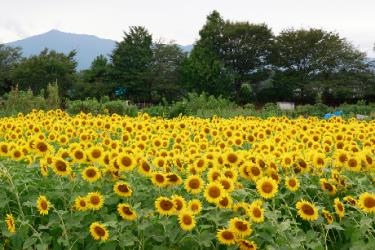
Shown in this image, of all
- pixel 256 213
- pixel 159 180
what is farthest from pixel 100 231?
pixel 256 213

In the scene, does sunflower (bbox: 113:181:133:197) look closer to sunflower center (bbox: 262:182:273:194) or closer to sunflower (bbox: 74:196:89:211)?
sunflower (bbox: 74:196:89:211)

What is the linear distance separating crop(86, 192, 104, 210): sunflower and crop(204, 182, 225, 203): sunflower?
0.68 metres

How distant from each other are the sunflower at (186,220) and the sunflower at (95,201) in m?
0.57

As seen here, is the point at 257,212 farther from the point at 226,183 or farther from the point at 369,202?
the point at 369,202

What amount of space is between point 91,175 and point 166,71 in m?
46.0

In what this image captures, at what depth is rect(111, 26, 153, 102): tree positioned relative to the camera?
47.8 m

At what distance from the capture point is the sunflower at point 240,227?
10.2 ft

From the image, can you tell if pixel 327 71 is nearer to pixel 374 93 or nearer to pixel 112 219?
pixel 374 93

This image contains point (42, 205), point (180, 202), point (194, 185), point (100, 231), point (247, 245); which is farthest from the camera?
point (194, 185)

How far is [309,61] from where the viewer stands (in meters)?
47.1

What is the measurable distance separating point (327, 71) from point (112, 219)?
44.9 meters

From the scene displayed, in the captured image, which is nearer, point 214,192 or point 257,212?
point 257,212

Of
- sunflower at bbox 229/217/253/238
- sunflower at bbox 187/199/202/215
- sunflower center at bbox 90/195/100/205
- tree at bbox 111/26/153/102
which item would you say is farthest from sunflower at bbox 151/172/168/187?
tree at bbox 111/26/153/102

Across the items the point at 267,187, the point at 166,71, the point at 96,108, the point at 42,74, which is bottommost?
the point at 96,108
